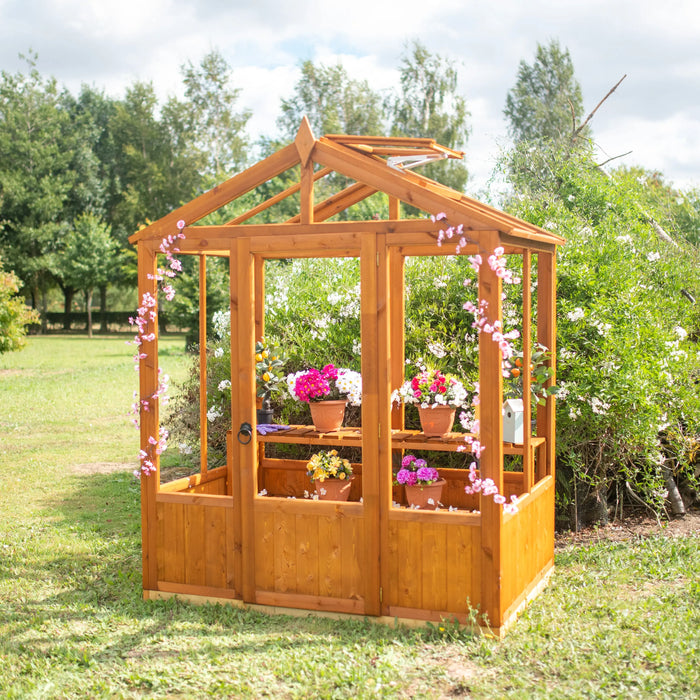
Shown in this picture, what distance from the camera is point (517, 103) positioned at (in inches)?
1358

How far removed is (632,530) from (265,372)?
3250mm

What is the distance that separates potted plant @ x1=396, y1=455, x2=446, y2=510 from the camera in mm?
5383

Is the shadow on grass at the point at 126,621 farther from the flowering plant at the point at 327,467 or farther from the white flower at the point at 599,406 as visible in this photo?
the white flower at the point at 599,406

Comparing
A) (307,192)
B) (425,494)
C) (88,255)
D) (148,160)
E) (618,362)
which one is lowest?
(425,494)

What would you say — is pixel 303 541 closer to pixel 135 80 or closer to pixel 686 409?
pixel 686 409

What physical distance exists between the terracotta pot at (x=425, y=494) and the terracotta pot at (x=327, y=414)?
0.65m

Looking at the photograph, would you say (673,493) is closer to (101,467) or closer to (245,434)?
(245,434)

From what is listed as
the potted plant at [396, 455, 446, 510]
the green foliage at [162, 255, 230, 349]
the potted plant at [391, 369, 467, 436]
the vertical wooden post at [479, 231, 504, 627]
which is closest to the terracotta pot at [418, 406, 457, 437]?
the potted plant at [391, 369, 467, 436]

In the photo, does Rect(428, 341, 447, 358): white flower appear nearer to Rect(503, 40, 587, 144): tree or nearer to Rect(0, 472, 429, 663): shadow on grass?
Rect(0, 472, 429, 663): shadow on grass

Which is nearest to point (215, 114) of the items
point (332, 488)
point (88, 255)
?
point (88, 255)

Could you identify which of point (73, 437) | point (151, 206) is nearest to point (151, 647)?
point (73, 437)

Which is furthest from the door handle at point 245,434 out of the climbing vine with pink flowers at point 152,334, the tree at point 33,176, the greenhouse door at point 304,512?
the tree at point 33,176

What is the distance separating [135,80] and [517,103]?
63.0ft

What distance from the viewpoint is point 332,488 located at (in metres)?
5.58
